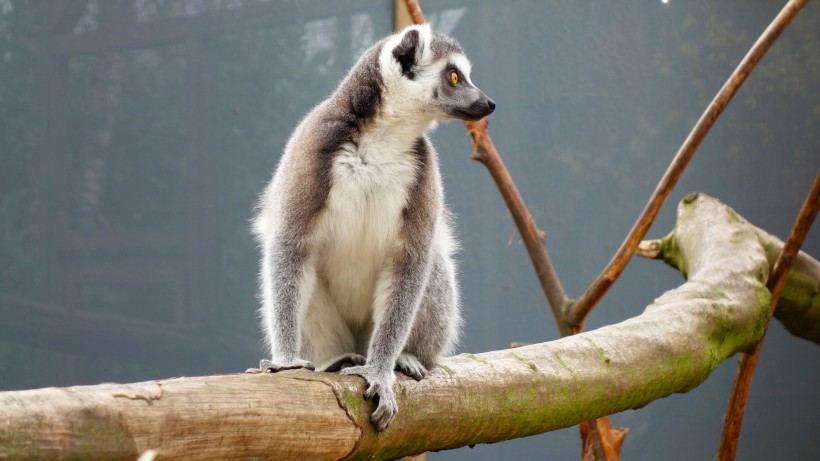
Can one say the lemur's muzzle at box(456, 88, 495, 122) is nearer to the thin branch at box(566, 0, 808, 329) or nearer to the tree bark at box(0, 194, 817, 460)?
the tree bark at box(0, 194, 817, 460)

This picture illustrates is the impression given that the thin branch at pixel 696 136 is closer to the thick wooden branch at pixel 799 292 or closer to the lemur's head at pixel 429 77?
the thick wooden branch at pixel 799 292

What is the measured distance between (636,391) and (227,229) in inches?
89.5

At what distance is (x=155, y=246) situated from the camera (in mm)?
4000

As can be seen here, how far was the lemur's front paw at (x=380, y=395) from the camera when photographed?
226cm

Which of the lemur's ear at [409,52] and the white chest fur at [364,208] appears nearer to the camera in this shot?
the white chest fur at [364,208]

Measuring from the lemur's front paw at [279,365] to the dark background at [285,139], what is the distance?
170cm

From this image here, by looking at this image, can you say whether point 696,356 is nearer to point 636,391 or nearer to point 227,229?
Result: point 636,391

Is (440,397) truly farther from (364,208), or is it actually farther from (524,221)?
(524,221)

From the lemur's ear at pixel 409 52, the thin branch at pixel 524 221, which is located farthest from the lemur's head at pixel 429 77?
the thin branch at pixel 524 221

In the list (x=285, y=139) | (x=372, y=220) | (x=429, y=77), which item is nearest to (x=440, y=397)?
(x=372, y=220)

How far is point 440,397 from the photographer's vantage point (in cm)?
247

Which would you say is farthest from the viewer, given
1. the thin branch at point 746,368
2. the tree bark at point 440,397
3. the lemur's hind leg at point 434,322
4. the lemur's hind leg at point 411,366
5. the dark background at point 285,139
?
the thin branch at point 746,368

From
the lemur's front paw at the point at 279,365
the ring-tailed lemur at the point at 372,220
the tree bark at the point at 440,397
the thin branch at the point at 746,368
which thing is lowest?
the thin branch at the point at 746,368

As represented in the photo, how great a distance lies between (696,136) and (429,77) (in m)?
1.50
